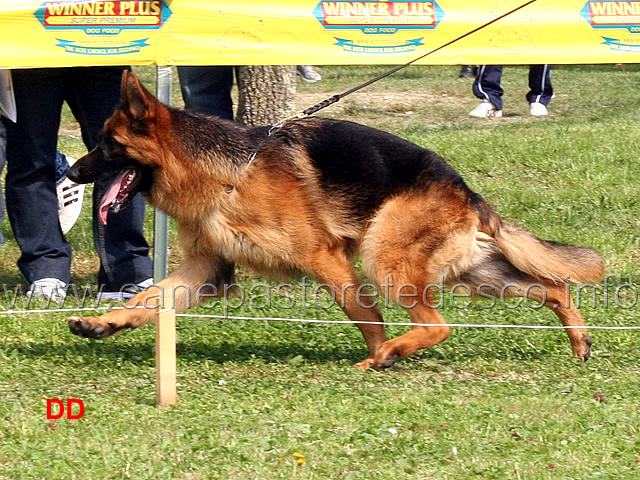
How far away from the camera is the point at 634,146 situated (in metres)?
8.99

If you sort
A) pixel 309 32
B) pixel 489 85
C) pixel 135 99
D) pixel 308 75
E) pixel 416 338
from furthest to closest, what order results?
pixel 308 75 < pixel 489 85 < pixel 309 32 < pixel 416 338 < pixel 135 99

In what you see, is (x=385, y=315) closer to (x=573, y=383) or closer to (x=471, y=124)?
(x=573, y=383)

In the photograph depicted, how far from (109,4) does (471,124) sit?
6.46 meters

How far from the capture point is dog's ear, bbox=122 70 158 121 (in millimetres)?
4578

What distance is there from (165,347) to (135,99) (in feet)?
4.39

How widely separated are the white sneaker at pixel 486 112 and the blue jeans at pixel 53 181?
6.40m

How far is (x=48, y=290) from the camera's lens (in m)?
6.00

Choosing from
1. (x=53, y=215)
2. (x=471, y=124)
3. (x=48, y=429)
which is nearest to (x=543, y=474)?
(x=48, y=429)

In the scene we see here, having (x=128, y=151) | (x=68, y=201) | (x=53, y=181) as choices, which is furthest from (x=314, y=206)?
(x=68, y=201)

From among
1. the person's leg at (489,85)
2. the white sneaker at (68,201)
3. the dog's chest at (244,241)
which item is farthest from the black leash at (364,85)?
the person's leg at (489,85)

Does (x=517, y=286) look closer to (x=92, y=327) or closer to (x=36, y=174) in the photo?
(x=92, y=327)

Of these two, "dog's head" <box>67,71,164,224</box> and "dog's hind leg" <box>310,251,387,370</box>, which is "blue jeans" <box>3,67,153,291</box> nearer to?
"dog's head" <box>67,71,164,224</box>

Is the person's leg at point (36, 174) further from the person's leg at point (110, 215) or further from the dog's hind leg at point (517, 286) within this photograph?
the dog's hind leg at point (517, 286)

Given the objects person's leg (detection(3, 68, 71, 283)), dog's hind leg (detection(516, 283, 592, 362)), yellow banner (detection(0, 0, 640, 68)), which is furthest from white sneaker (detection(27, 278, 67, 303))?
dog's hind leg (detection(516, 283, 592, 362))
